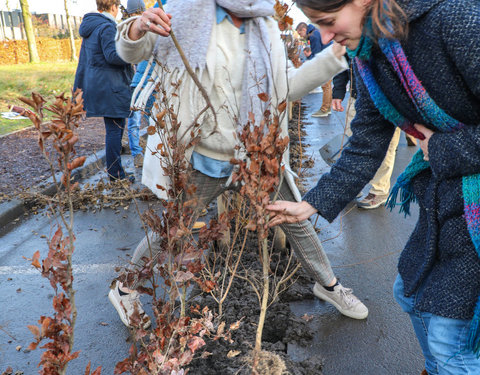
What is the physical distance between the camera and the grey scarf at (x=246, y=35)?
91.0 inches

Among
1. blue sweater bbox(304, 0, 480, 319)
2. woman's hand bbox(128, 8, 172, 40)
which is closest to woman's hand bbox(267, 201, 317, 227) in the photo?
blue sweater bbox(304, 0, 480, 319)

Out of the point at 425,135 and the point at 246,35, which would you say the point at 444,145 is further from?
the point at 246,35

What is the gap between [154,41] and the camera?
7.94 feet

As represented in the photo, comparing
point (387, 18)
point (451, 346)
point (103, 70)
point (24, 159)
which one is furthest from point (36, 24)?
point (451, 346)

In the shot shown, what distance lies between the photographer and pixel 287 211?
185 cm

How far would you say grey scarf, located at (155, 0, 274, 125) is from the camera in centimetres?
231

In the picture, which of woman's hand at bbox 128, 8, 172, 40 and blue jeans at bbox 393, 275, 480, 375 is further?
woman's hand at bbox 128, 8, 172, 40

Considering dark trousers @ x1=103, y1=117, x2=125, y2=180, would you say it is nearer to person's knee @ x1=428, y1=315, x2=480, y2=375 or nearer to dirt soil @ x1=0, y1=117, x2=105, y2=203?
dirt soil @ x1=0, y1=117, x2=105, y2=203

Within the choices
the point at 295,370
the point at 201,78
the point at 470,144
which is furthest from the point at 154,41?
the point at 295,370

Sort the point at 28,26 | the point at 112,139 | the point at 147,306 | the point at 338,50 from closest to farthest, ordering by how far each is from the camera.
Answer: the point at 338,50, the point at 147,306, the point at 112,139, the point at 28,26

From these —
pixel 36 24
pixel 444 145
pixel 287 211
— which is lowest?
pixel 287 211

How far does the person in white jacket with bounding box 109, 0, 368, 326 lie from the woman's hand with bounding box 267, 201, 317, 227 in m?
0.61

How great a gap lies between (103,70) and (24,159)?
11.0 ft

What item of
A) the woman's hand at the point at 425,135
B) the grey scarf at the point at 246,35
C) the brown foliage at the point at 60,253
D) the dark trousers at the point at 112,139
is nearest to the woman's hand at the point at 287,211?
the woman's hand at the point at 425,135
